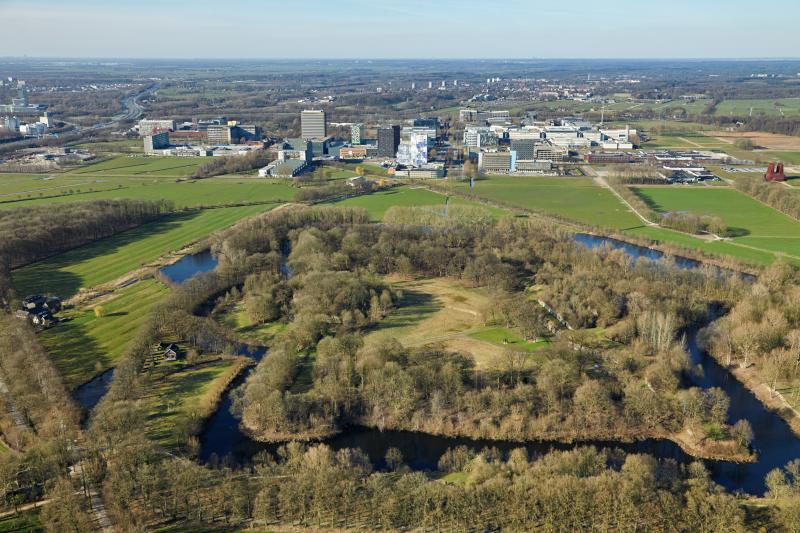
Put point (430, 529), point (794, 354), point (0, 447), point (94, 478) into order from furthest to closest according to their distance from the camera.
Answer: point (794, 354)
point (0, 447)
point (94, 478)
point (430, 529)

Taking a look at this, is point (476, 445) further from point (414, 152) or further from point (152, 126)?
point (152, 126)

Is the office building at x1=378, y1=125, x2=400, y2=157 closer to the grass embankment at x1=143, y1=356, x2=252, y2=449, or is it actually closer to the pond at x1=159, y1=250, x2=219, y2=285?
the pond at x1=159, y1=250, x2=219, y2=285

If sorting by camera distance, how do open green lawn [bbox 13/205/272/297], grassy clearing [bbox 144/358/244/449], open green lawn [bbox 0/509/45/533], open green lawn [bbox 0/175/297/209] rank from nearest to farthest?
open green lawn [bbox 0/509/45/533]
grassy clearing [bbox 144/358/244/449]
open green lawn [bbox 13/205/272/297]
open green lawn [bbox 0/175/297/209]

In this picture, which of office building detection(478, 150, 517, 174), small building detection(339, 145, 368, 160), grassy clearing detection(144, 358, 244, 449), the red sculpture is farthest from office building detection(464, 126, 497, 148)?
grassy clearing detection(144, 358, 244, 449)

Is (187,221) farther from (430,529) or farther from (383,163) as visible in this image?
(430,529)

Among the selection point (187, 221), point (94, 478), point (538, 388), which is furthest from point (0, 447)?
point (187, 221)

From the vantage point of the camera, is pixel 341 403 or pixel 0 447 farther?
pixel 341 403

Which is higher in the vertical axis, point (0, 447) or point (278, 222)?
point (278, 222)
